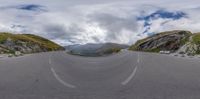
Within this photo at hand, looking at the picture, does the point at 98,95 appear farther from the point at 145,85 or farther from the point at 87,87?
the point at 145,85

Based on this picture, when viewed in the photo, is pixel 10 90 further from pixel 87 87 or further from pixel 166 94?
pixel 166 94

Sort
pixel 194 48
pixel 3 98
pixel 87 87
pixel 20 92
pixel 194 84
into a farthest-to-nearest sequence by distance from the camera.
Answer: pixel 194 48 < pixel 194 84 < pixel 87 87 < pixel 20 92 < pixel 3 98

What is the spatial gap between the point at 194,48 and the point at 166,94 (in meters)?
104

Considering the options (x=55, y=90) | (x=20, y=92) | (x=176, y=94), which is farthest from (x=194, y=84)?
(x=20, y=92)

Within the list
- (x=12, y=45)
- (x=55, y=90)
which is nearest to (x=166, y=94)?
(x=55, y=90)

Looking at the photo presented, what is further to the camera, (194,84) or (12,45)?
(12,45)

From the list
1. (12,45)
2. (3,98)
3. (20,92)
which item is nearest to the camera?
(3,98)

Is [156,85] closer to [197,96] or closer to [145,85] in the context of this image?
[145,85]

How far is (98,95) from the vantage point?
11.8 m

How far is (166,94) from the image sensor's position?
39.3 feet

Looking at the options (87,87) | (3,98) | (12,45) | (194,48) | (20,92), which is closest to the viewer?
(3,98)

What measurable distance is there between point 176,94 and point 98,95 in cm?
258

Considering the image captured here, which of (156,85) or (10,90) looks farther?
(156,85)

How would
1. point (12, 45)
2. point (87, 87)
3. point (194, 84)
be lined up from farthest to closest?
point (12, 45), point (194, 84), point (87, 87)
